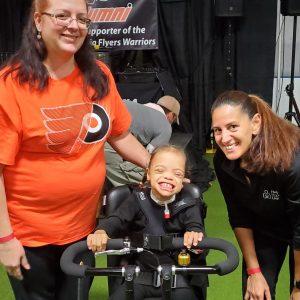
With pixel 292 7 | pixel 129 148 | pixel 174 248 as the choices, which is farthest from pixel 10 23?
pixel 174 248

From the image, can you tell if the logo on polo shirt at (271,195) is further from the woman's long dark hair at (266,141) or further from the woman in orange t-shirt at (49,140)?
the woman in orange t-shirt at (49,140)

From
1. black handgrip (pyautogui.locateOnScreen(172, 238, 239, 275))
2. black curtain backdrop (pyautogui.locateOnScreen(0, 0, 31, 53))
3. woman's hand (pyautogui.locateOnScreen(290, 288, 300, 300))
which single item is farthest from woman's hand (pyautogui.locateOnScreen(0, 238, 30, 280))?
black curtain backdrop (pyautogui.locateOnScreen(0, 0, 31, 53))

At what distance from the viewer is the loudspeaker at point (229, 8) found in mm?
5648

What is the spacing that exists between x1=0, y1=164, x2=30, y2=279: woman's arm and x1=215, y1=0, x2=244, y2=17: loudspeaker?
4640mm

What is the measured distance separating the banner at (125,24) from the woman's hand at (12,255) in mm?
4444

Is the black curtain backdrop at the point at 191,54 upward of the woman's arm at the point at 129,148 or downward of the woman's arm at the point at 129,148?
upward

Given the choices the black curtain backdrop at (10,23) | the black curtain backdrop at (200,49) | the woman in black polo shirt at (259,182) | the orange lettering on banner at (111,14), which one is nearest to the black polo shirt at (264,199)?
the woman in black polo shirt at (259,182)

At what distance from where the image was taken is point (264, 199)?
2.00 metres

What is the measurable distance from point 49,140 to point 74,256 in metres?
0.40

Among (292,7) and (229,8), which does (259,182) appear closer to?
(292,7)

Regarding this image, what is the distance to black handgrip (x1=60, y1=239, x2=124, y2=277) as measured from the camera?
1459mm

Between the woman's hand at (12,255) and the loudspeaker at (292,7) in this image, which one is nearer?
the woman's hand at (12,255)

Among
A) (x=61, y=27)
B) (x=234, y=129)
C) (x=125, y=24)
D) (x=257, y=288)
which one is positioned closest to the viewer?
(x=61, y=27)

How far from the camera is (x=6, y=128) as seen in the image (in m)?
1.54
